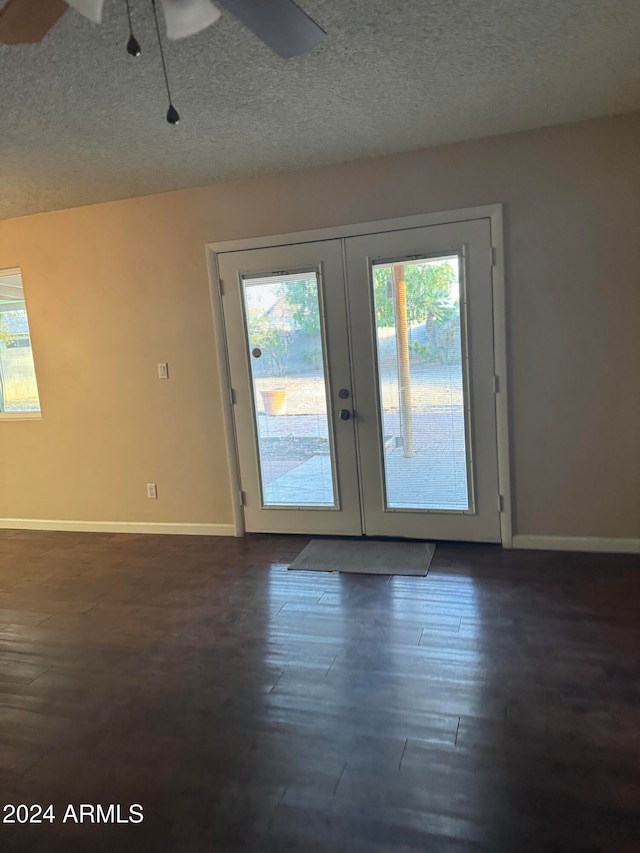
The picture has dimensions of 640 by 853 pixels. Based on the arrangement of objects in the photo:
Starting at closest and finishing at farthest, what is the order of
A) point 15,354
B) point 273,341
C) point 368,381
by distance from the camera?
point 368,381
point 273,341
point 15,354

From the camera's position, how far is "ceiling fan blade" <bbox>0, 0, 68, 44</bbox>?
4.47 ft

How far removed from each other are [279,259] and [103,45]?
1778 mm

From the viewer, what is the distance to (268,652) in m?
2.48

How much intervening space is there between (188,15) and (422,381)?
2.36m

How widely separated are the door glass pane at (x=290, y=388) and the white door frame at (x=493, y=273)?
0.22 meters

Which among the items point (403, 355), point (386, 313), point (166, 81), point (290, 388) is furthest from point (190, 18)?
point (290, 388)

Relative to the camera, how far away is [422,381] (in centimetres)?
344

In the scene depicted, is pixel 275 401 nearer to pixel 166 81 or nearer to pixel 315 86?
pixel 315 86

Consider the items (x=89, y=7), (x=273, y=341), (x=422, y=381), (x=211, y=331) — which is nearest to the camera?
(x=89, y=7)

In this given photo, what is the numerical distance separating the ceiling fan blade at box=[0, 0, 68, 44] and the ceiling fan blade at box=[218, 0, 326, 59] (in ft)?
1.42

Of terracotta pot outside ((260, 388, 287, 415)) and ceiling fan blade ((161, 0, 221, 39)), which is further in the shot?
terracotta pot outside ((260, 388, 287, 415))

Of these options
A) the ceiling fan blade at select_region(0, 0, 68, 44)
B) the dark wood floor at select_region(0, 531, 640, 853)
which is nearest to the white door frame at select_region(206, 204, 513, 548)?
the dark wood floor at select_region(0, 531, 640, 853)

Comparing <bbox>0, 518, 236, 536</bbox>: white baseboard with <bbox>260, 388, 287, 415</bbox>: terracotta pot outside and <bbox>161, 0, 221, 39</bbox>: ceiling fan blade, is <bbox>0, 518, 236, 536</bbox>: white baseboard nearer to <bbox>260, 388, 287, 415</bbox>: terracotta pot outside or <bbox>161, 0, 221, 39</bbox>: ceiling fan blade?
<bbox>260, 388, 287, 415</bbox>: terracotta pot outside

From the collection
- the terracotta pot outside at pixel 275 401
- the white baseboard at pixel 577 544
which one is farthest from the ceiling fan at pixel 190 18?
the white baseboard at pixel 577 544
